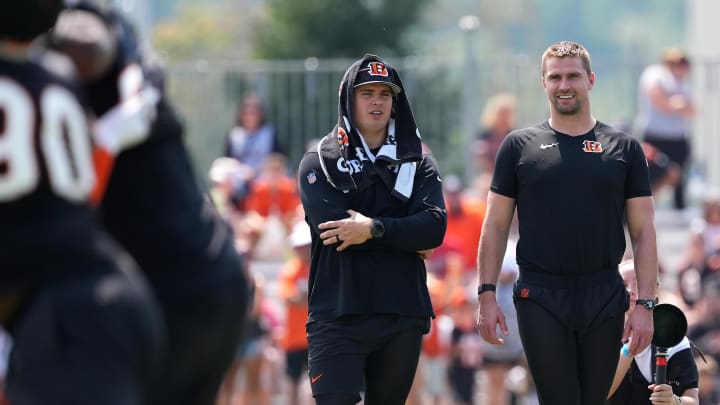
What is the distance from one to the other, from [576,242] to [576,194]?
0.80 ft

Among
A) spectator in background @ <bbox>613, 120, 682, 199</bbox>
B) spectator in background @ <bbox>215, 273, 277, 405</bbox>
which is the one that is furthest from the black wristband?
spectator in background @ <bbox>613, 120, 682, 199</bbox>

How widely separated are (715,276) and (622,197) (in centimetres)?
611

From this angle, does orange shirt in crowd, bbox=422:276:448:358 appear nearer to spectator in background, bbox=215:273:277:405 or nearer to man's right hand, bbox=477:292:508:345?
spectator in background, bbox=215:273:277:405

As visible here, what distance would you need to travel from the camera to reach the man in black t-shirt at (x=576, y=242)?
7.52m

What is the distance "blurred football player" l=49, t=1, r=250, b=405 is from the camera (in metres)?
5.17

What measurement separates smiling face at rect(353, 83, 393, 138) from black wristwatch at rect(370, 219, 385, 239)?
1.89ft

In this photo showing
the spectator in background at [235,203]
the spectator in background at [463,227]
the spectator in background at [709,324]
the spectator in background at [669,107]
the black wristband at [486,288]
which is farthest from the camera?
the spectator in background at [669,107]

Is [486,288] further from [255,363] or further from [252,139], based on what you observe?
[252,139]

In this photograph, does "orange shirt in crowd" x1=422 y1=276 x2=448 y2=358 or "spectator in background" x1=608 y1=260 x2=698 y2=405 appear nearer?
"spectator in background" x1=608 y1=260 x2=698 y2=405

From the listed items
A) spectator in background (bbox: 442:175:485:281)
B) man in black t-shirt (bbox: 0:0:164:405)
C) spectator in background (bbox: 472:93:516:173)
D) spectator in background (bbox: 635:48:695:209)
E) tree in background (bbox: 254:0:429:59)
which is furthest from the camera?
tree in background (bbox: 254:0:429:59)

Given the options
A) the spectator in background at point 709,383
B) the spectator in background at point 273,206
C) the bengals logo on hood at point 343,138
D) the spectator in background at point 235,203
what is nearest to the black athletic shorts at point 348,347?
the bengals logo on hood at point 343,138

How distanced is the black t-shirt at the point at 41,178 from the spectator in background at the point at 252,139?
33.8 feet

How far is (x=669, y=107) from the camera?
1505 cm

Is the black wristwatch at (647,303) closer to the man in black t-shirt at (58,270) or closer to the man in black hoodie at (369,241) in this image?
the man in black hoodie at (369,241)
